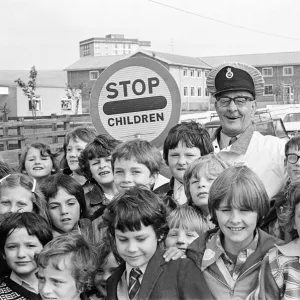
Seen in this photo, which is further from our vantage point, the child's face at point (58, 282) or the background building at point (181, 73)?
the background building at point (181, 73)

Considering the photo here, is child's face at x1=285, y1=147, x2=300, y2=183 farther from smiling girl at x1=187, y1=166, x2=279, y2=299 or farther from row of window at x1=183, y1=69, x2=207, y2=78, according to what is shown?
row of window at x1=183, y1=69, x2=207, y2=78

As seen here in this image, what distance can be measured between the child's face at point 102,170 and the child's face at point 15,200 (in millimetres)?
636

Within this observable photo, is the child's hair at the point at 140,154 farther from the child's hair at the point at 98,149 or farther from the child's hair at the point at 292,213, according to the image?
the child's hair at the point at 292,213

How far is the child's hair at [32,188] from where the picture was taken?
12.2ft

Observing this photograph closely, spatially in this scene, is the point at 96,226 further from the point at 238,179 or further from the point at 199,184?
the point at 238,179

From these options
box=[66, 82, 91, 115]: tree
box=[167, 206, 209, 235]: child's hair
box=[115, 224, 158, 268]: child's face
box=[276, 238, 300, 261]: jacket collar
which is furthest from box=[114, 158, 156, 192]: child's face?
box=[66, 82, 91, 115]: tree

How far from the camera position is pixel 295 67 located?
7044 centimetres

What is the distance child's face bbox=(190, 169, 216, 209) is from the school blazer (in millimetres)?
599

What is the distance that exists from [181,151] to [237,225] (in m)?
1.17

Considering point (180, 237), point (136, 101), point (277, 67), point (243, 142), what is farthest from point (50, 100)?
point (180, 237)

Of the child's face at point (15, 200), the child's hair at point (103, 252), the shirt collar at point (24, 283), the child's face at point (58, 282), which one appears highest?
the child's face at point (15, 200)

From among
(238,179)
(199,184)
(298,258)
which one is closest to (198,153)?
(199,184)

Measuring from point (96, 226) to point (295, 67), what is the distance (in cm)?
7076

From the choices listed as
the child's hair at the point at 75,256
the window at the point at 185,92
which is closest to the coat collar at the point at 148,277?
the child's hair at the point at 75,256
